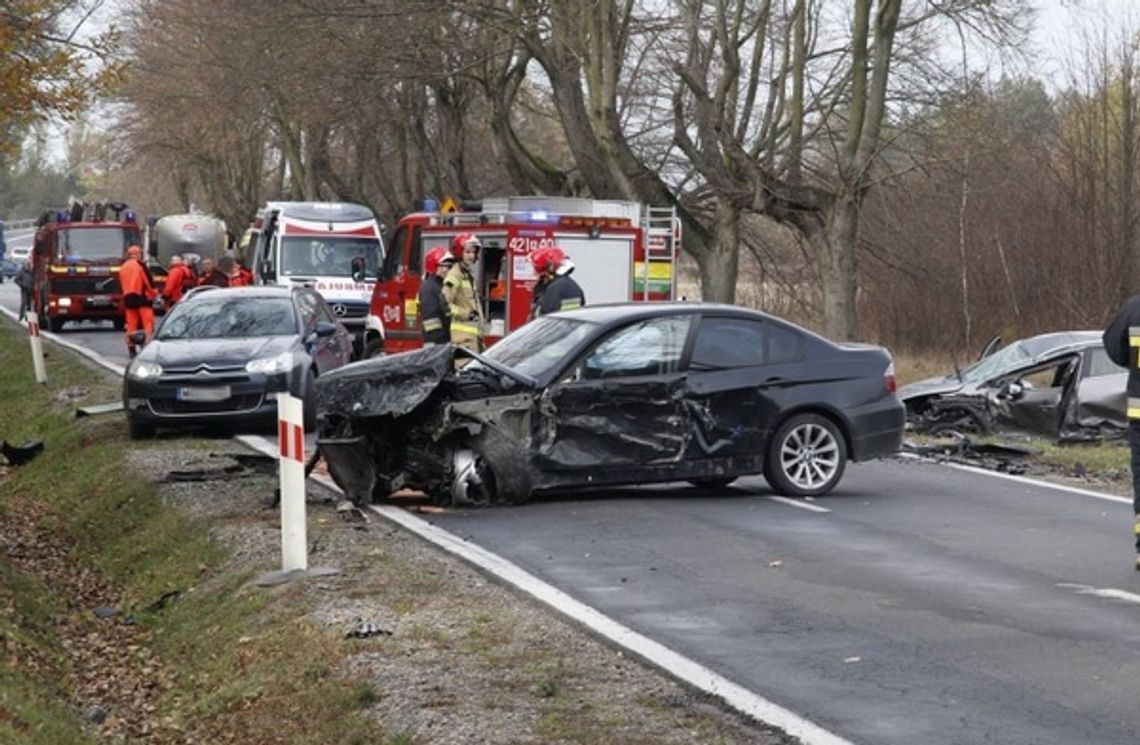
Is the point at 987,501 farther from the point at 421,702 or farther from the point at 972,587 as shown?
the point at 421,702

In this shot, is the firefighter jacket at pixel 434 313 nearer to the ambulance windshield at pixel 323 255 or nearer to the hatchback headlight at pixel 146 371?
the hatchback headlight at pixel 146 371

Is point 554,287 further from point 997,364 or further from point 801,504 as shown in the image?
point 997,364

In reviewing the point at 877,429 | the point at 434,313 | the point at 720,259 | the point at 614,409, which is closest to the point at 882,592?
the point at 614,409

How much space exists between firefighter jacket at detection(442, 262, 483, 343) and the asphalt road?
4048 millimetres

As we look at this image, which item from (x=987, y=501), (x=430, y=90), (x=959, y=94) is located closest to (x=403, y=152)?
(x=430, y=90)

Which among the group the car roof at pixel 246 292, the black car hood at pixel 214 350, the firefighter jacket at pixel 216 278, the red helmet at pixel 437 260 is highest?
the red helmet at pixel 437 260

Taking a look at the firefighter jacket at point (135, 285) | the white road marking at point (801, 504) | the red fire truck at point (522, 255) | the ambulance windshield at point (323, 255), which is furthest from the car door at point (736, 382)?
the ambulance windshield at point (323, 255)

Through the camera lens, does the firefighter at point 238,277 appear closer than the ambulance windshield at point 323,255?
Yes

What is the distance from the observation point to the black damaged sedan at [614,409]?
13.9 metres

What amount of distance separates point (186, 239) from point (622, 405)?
139 feet

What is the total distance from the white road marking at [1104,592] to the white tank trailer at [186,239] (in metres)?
45.6

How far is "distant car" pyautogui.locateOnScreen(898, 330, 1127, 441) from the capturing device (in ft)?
65.7

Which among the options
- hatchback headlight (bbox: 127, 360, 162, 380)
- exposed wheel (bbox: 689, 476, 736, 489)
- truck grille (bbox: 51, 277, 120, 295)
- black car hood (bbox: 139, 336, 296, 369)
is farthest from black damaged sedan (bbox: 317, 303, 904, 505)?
truck grille (bbox: 51, 277, 120, 295)

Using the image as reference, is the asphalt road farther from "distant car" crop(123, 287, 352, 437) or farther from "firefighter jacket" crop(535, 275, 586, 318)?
"distant car" crop(123, 287, 352, 437)
